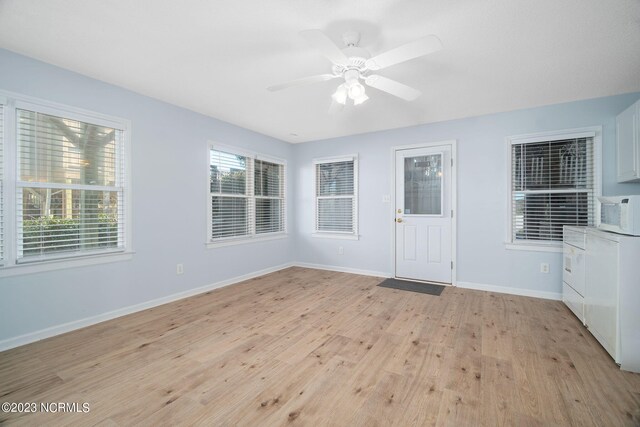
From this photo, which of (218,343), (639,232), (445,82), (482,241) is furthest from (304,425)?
(482,241)

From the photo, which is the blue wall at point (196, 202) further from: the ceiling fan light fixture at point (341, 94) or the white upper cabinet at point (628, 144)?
the ceiling fan light fixture at point (341, 94)

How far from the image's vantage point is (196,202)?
383cm

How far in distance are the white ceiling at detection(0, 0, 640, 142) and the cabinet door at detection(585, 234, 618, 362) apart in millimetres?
1650

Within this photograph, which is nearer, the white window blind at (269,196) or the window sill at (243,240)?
the window sill at (243,240)

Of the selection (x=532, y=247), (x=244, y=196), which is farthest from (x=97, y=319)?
(x=532, y=247)

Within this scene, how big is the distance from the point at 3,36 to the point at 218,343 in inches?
119

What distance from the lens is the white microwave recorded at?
80.3 inches

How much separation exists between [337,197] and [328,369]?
3.49 m

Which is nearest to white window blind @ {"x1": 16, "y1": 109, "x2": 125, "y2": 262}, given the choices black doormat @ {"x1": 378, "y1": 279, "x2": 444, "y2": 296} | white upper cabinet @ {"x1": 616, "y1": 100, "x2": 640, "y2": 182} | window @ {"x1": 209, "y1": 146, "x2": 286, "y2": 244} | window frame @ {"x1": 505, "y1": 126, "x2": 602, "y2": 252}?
window @ {"x1": 209, "y1": 146, "x2": 286, "y2": 244}

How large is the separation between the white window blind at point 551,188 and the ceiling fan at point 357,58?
2.46 metres

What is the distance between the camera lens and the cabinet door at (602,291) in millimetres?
2141

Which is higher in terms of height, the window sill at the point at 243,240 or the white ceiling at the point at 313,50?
the white ceiling at the point at 313,50

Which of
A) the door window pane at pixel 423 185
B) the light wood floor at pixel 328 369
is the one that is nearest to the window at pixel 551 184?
the door window pane at pixel 423 185

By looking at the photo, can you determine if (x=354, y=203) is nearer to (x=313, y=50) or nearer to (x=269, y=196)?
(x=269, y=196)
